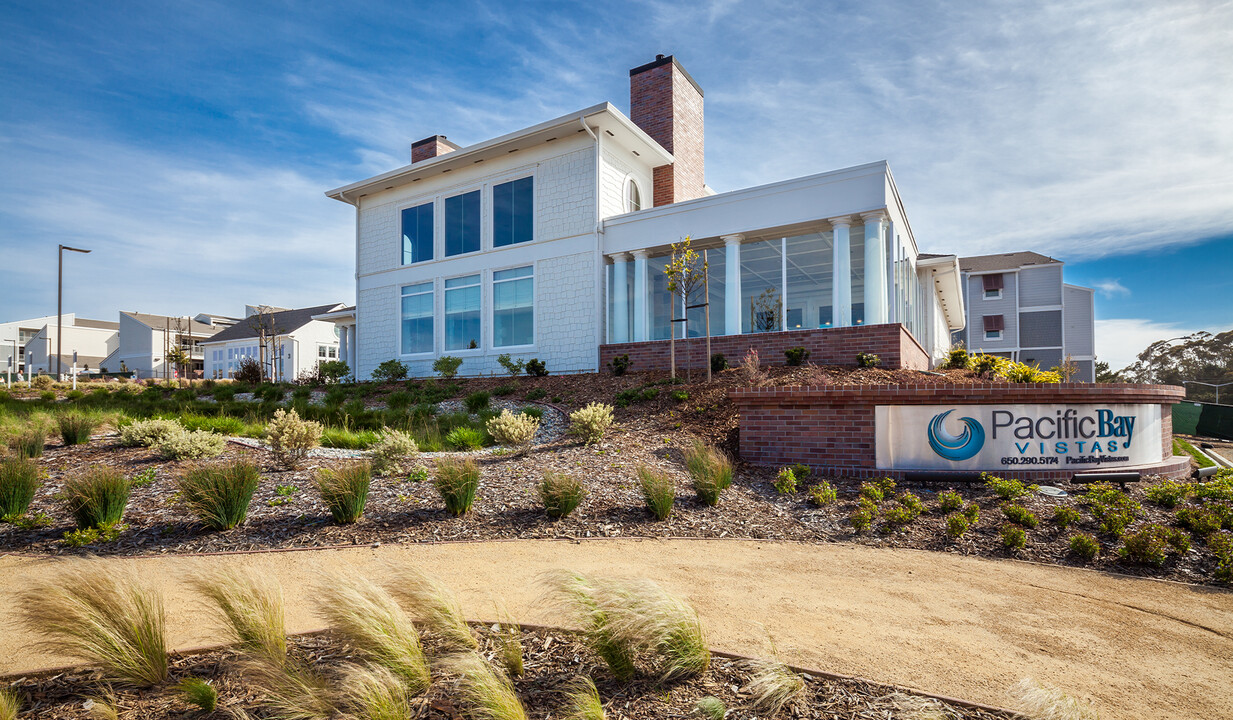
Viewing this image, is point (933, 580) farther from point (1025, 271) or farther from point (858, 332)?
point (1025, 271)

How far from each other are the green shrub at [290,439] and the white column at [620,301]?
8.81m

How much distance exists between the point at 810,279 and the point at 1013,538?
46.0 ft

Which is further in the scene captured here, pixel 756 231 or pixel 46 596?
pixel 756 231

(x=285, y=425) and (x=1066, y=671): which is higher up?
(x=285, y=425)

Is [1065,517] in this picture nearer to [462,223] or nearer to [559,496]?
[559,496]

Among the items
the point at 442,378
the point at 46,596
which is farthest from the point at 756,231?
the point at 46,596

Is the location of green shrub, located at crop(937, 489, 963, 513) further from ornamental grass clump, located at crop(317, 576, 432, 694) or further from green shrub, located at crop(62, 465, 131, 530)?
green shrub, located at crop(62, 465, 131, 530)

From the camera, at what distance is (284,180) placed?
11.0m

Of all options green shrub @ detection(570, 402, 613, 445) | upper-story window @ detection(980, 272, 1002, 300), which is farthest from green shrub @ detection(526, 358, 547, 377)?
upper-story window @ detection(980, 272, 1002, 300)

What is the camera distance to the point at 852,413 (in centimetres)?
764

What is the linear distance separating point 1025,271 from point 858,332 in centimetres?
2834

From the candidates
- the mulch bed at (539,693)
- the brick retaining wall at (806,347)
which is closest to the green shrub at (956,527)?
the mulch bed at (539,693)

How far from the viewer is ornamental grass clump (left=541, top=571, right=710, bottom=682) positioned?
9.34 feet

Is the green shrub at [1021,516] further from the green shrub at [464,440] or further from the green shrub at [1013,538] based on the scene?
the green shrub at [464,440]
